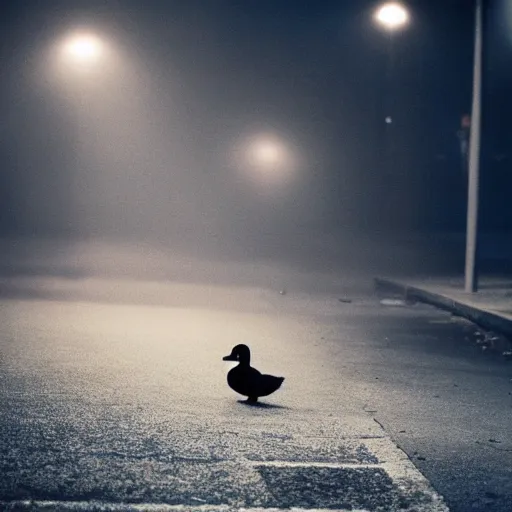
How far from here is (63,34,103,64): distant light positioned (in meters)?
31.8

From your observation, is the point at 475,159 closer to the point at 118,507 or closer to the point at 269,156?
the point at 118,507

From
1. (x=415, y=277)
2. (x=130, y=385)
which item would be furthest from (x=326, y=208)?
(x=130, y=385)

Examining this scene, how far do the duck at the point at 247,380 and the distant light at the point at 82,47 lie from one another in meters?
25.7

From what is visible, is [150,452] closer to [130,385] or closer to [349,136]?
[130,385]

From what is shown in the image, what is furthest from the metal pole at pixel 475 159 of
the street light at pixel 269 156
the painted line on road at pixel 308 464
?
the street light at pixel 269 156

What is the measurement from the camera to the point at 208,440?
6074 mm

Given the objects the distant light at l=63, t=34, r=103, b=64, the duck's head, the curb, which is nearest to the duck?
the duck's head

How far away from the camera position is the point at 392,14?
81.3ft

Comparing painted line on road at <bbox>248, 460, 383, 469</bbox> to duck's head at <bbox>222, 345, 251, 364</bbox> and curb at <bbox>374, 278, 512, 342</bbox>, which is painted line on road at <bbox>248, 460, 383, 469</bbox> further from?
curb at <bbox>374, 278, 512, 342</bbox>

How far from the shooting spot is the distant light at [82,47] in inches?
1251

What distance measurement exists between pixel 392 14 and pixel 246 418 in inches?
772

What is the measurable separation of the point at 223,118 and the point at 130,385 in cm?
4843

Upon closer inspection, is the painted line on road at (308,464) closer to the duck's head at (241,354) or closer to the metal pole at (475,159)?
the duck's head at (241,354)

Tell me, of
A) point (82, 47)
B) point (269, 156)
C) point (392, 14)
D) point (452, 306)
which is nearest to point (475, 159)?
point (452, 306)
